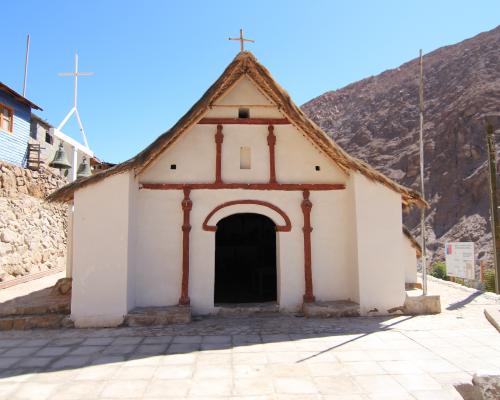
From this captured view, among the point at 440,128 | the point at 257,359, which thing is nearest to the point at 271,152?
the point at 257,359

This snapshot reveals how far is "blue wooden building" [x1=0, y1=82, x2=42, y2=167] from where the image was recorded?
15.1 meters

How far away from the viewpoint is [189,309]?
7.84 meters

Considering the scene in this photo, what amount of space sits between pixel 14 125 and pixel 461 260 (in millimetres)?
17814

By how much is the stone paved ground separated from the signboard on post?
5.94 m

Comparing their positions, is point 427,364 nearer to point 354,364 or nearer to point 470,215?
point 354,364

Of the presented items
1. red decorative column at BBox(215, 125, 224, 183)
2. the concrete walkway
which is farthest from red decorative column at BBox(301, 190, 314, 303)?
the concrete walkway

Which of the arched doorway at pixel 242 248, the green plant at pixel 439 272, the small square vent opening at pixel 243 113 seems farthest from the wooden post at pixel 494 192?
the green plant at pixel 439 272

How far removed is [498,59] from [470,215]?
22.9 metres

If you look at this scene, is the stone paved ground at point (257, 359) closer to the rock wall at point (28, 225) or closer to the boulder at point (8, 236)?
the boulder at point (8, 236)

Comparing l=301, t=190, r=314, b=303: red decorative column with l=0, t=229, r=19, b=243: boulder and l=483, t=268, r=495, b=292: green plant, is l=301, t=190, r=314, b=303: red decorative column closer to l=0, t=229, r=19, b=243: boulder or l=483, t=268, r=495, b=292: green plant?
l=0, t=229, r=19, b=243: boulder

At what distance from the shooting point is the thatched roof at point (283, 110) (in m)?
8.03

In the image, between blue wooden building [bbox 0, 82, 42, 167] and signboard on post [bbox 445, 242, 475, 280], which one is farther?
blue wooden building [bbox 0, 82, 42, 167]

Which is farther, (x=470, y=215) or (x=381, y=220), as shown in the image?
(x=470, y=215)

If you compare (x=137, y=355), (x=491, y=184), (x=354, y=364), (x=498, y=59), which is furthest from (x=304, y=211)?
(x=498, y=59)
